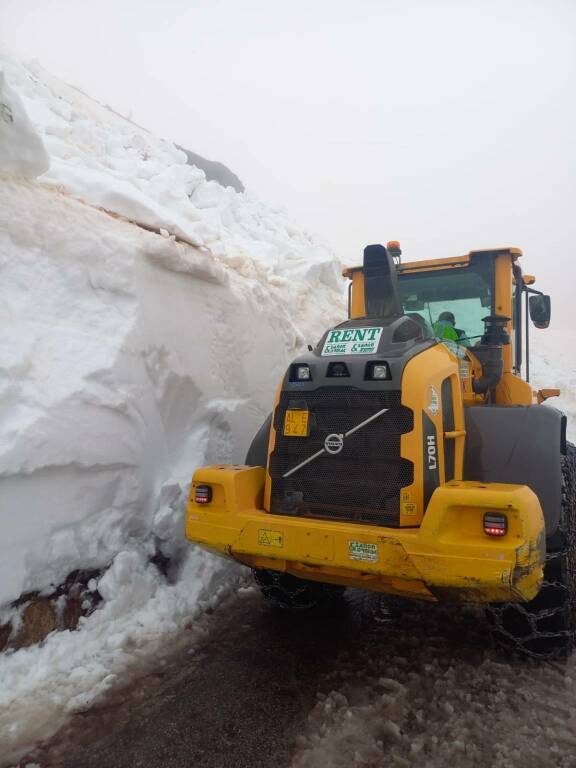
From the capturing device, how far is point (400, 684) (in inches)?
116

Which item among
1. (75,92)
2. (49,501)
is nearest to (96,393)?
(49,501)

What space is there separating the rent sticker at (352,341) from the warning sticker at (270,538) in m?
1.14

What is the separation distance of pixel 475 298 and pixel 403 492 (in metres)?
2.50

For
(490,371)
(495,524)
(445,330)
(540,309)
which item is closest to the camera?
(495,524)

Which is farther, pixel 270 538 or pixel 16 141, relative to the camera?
pixel 16 141

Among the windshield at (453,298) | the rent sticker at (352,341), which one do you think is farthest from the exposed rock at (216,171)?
the rent sticker at (352,341)

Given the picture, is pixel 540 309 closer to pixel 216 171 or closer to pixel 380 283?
pixel 380 283

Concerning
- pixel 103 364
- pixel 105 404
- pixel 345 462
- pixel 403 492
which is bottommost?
pixel 403 492

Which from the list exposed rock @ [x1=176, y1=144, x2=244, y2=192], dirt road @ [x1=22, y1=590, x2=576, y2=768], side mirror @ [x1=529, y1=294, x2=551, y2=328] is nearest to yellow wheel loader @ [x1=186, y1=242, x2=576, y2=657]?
dirt road @ [x1=22, y1=590, x2=576, y2=768]

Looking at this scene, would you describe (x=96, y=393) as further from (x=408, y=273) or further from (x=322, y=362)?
(x=408, y=273)

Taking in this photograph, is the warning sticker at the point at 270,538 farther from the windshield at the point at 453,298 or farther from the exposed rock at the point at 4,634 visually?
the windshield at the point at 453,298

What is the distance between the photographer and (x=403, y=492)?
9.62ft

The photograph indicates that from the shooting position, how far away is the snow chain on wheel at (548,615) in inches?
121

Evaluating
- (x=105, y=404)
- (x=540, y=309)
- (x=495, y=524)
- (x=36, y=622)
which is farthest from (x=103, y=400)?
(x=540, y=309)
